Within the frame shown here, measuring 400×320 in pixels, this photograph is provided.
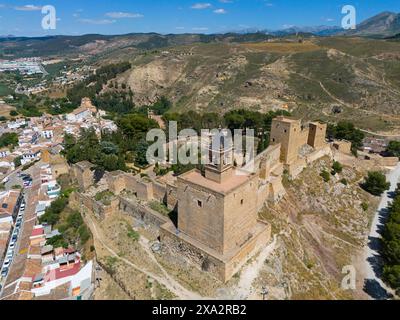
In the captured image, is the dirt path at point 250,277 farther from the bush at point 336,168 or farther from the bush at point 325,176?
the bush at point 336,168

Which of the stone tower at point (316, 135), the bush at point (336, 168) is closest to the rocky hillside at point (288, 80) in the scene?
the bush at point (336, 168)

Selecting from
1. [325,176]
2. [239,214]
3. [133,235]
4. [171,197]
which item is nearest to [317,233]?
[325,176]

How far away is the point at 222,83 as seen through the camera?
242 feet

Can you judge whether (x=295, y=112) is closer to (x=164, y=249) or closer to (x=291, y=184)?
(x=291, y=184)

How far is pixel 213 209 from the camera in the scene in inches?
635

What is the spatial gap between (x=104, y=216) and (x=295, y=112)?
139 ft

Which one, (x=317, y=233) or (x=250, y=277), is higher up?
(x=250, y=277)

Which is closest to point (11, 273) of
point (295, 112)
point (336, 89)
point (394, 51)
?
point (295, 112)

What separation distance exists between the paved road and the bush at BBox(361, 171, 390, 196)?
1.09m

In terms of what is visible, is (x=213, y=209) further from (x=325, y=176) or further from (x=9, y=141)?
(x=9, y=141)

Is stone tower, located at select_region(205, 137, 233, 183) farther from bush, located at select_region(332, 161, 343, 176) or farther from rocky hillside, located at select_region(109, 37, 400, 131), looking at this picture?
rocky hillside, located at select_region(109, 37, 400, 131)

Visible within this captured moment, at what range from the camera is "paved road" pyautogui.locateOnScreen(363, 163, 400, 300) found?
21.7m

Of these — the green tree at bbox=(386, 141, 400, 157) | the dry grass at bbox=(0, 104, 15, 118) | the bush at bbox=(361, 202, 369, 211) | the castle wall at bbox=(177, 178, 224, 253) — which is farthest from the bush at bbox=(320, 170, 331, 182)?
the dry grass at bbox=(0, 104, 15, 118)

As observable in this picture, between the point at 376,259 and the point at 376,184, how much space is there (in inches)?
376
